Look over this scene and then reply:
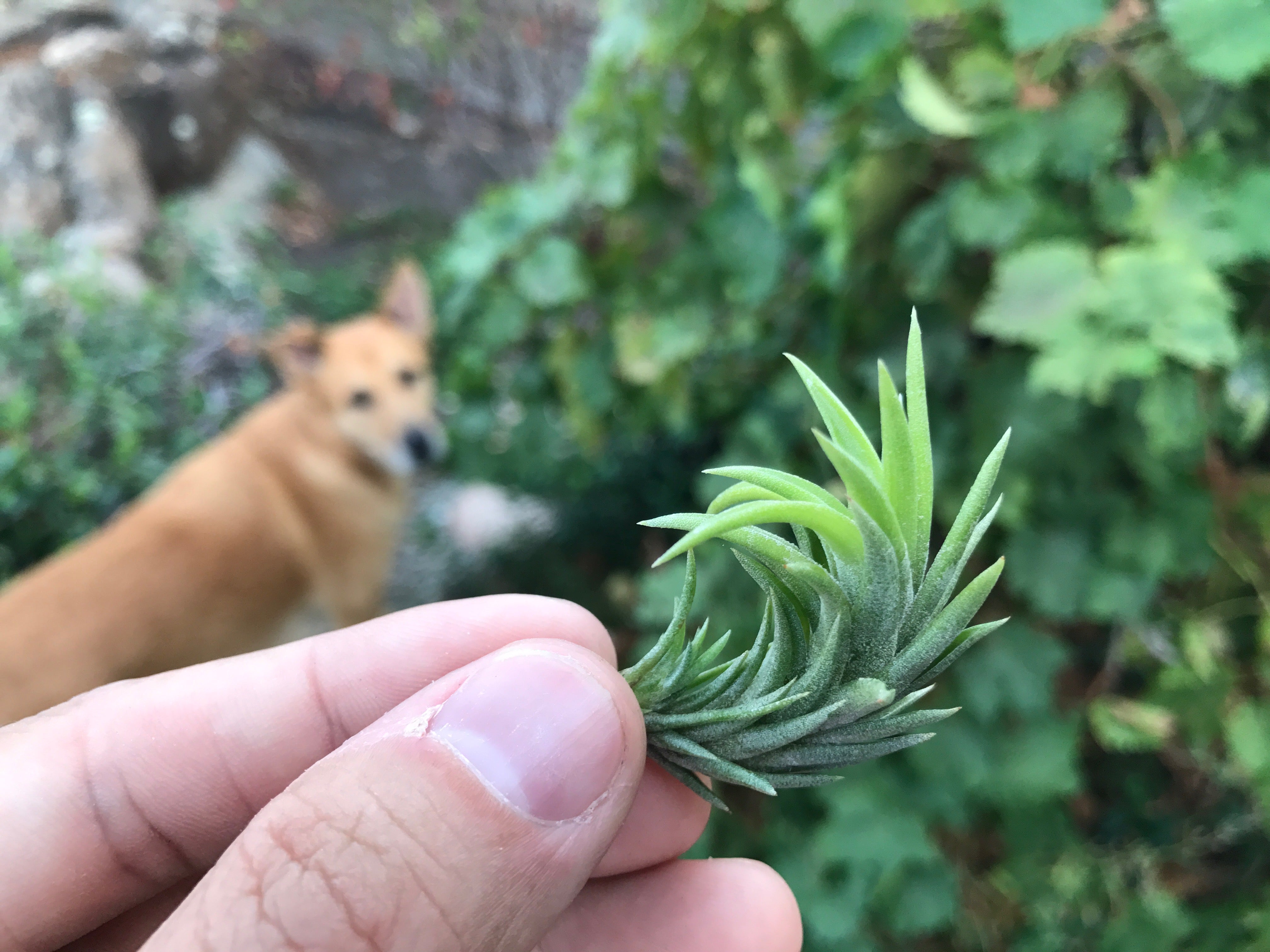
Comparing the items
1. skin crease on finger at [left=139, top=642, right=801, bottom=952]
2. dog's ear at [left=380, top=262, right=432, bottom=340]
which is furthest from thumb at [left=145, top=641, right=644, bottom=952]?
dog's ear at [left=380, top=262, right=432, bottom=340]

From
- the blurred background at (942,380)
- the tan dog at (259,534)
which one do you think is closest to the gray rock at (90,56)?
the blurred background at (942,380)

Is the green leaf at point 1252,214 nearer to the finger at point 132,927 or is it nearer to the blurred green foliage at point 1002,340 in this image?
the blurred green foliage at point 1002,340

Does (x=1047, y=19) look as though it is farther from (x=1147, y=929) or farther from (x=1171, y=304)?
(x=1147, y=929)

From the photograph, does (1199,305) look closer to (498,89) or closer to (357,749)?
(357,749)

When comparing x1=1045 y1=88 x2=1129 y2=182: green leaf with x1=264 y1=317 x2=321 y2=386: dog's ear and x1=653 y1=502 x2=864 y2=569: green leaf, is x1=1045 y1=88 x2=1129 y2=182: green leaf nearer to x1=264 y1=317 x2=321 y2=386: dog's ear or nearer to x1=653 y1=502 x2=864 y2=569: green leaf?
x1=653 y1=502 x2=864 y2=569: green leaf

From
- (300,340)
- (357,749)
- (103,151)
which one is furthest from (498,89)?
(357,749)
